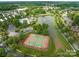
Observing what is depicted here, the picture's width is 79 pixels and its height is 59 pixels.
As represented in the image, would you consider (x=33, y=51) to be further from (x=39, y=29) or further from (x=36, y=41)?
(x=39, y=29)

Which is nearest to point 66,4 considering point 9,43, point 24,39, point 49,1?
point 49,1

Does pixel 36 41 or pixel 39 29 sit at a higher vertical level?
pixel 39 29

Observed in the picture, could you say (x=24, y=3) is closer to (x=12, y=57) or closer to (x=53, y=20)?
(x=53, y=20)

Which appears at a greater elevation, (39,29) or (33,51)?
(39,29)

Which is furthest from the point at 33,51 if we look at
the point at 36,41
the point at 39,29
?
the point at 39,29

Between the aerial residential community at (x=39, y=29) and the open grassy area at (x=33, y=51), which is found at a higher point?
the aerial residential community at (x=39, y=29)

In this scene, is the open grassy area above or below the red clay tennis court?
below
